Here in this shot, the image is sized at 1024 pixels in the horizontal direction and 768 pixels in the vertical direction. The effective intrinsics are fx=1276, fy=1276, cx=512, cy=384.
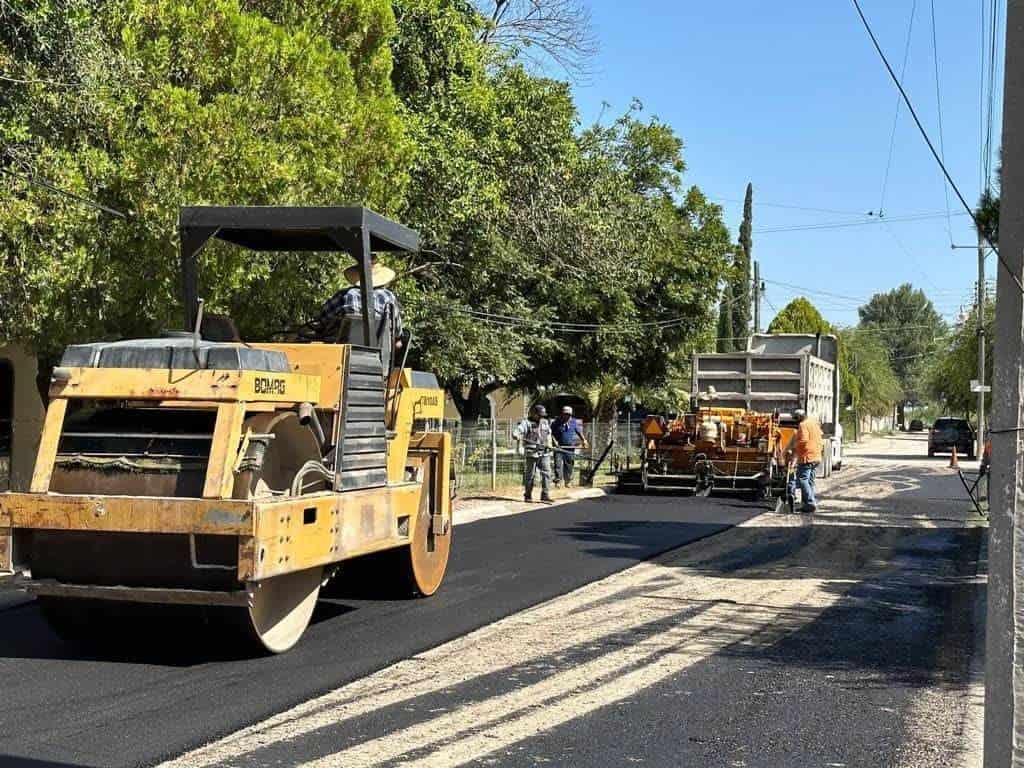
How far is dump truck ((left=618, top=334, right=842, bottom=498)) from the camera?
2194 cm

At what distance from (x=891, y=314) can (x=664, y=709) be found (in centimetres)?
14350

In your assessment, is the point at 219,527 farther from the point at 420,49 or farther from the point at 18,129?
the point at 420,49

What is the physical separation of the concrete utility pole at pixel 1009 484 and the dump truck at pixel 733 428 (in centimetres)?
1762

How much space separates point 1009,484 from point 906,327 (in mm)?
139488

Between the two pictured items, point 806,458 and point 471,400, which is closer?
point 806,458

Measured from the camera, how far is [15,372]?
20547mm

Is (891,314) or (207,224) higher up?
(891,314)

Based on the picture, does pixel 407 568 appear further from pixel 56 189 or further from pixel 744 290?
pixel 744 290

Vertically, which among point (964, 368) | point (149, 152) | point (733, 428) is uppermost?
point (964, 368)

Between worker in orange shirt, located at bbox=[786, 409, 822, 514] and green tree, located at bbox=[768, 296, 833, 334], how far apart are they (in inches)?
1930

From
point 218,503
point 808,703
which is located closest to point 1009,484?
point 808,703

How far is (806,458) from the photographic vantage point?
19.4 m

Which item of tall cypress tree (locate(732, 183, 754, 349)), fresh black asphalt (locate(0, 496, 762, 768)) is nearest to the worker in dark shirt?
fresh black asphalt (locate(0, 496, 762, 768))

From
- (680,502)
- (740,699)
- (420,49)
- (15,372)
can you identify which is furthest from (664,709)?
(420,49)
